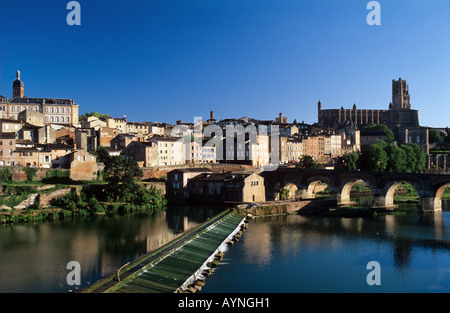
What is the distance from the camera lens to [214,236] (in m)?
21.6

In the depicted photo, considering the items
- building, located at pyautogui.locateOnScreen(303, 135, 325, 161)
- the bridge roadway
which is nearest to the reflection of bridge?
the bridge roadway

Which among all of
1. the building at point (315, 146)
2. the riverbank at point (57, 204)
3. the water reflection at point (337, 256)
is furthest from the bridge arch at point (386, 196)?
the building at point (315, 146)

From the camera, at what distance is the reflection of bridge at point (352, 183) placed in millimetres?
30500

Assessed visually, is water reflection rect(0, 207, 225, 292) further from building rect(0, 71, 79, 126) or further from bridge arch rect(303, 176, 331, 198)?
building rect(0, 71, 79, 126)

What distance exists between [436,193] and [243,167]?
20328mm

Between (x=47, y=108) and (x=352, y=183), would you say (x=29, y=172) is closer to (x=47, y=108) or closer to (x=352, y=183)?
(x=47, y=108)

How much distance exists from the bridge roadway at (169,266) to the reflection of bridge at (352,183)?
1589 cm

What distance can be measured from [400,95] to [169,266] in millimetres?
92882

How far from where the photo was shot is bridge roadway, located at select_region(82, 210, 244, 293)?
1354cm

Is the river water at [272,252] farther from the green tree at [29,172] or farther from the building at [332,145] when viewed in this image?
the building at [332,145]

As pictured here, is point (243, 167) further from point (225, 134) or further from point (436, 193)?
point (436, 193)

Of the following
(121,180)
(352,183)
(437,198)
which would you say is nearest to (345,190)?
(352,183)

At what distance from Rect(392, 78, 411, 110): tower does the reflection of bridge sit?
63.6 m
